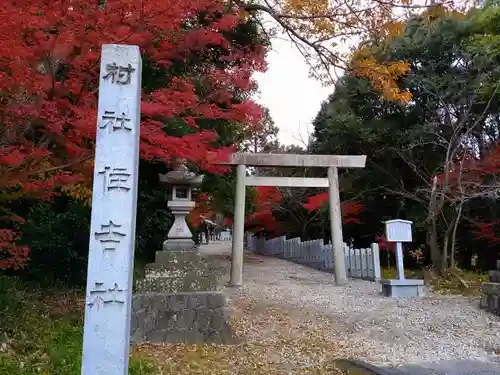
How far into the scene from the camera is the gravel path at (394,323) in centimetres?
573

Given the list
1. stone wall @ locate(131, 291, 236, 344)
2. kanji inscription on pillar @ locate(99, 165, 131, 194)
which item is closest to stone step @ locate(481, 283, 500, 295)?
stone wall @ locate(131, 291, 236, 344)

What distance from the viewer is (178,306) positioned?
6.19 m

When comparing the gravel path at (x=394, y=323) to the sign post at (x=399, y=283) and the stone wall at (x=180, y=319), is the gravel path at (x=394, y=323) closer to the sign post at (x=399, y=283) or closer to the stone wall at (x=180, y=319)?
the sign post at (x=399, y=283)

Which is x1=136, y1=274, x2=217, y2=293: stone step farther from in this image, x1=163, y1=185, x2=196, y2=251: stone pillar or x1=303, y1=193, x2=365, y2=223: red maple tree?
x1=303, y1=193, x2=365, y2=223: red maple tree

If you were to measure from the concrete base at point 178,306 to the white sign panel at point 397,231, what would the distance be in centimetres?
543

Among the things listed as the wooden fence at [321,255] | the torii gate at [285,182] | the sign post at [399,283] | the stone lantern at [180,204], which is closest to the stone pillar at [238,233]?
the torii gate at [285,182]

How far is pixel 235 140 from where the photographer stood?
12773mm

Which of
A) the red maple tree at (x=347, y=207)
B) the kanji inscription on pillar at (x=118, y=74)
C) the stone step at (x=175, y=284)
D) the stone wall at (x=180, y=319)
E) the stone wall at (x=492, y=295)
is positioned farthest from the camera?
the red maple tree at (x=347, y=207)

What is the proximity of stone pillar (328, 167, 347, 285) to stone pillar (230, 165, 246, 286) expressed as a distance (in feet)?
7.84

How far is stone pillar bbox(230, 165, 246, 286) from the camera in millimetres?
11289

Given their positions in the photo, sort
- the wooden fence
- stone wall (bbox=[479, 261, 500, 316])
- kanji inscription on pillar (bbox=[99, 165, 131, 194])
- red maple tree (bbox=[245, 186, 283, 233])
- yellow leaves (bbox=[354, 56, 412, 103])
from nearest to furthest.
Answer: kanji inscription on pillar (bbox=[99, 165, 131, 194]) < yellow leaves (bbox=[354, 56, 412, 103]) < stone wall (bbox=[479, 261, 500, 316]) < the wooden fence < red maple tree (bbox=[245, 186, 283, 233])

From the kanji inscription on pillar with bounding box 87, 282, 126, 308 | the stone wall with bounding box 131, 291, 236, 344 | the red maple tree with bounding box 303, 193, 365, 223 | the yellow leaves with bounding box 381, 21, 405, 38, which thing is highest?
the yellow leaves with bounding box 381, 21, 405, 38

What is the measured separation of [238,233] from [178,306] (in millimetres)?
5321

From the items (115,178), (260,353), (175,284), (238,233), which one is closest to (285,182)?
(238,233)
